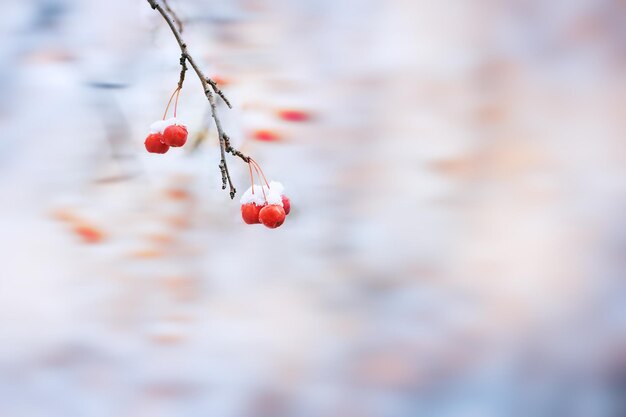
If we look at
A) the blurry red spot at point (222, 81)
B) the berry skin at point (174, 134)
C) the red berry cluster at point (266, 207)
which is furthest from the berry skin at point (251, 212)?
the blurry red spot at point (222, 81)

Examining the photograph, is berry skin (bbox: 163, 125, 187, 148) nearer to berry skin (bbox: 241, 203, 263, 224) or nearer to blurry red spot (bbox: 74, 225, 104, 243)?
berry skin (bbox: 241, 203, 263, 224)

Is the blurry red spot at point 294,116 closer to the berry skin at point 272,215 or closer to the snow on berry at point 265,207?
the snow on berry at point 265,207

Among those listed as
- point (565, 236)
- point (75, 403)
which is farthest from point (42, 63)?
point (565, 236)

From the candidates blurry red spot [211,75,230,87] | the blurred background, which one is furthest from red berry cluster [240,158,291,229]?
blurry red spot [211,75,230,87]

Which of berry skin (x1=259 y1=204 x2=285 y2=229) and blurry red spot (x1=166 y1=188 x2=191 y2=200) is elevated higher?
blurry red spot (x1=166 y1=188 x2=191 y2=200)

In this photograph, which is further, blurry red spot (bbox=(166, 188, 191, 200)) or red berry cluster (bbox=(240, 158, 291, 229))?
blurry red spot (bbox=(166, 188, 191, 200))

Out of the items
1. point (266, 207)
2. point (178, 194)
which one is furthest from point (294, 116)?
point (266, 207)

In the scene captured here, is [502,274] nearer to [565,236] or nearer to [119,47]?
[565,236]
